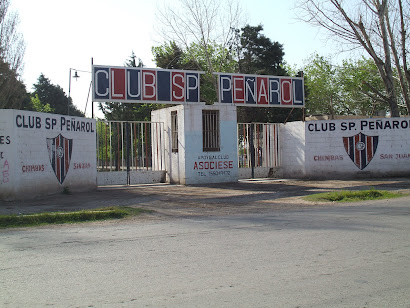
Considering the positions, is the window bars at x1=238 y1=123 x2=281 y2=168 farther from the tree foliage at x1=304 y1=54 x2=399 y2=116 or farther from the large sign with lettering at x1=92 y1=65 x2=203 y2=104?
the tree foliage at x1=304 y1=54 x2=399 y2=116

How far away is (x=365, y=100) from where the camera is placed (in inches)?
1837

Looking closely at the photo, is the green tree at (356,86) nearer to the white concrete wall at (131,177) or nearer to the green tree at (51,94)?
the white concrete wall at (131,177)

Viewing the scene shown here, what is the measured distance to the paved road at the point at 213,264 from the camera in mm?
4898

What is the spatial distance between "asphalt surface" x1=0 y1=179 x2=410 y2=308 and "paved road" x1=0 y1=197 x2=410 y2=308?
1cm

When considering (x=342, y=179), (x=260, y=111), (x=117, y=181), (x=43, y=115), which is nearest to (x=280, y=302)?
(x=43, y=115)

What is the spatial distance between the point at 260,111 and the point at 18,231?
32.3 metres

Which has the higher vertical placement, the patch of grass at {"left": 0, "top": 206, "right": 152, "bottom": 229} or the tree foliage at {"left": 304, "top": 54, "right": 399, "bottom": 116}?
the tree foliage at {"left": 304, "top": 54, "right": 399, "bottom": 116}

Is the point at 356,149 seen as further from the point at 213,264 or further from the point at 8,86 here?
the point at 8,86

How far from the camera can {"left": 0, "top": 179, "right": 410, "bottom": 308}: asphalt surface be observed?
16.1ft

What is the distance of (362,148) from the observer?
71.3 ft

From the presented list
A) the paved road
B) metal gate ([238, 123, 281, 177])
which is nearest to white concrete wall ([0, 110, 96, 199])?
the paved road

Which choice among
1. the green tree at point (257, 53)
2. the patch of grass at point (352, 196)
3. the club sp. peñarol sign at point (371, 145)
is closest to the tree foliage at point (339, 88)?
the green tree at point (257, 53)

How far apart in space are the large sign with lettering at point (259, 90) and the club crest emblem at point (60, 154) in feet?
24.0

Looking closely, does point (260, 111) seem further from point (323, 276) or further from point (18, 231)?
point (323, 276)
